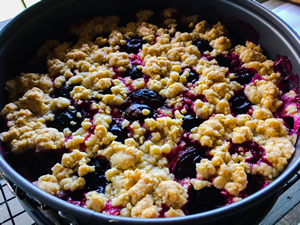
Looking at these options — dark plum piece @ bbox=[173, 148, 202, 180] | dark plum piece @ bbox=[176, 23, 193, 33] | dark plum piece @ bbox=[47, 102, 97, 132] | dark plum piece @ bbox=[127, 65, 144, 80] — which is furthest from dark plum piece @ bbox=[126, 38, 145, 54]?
dark plum piece @ bbox=[173, 148, 202, 180]

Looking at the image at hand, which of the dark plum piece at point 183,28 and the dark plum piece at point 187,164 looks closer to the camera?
the dark plum piece at point 187,164

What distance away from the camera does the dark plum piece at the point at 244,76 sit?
157cm

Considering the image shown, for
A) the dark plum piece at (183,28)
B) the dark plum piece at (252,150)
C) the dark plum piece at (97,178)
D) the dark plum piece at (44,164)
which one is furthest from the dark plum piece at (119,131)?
the dark plum piece at (183,28)

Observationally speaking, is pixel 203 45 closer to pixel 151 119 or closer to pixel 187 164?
pixel 151 119

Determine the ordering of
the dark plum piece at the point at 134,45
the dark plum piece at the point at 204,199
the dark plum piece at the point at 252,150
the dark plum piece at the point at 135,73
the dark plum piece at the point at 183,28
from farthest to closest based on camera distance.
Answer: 1. the dark plum piece at the point at 183,28
2. the dark plum piece at the point at 134,45
3. the dark plum piece at the point at 135,73
4. the dark plum piece at the point at 252,150
5. the dark plum piece at the point at 204,199

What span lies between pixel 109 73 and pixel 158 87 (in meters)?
0.30

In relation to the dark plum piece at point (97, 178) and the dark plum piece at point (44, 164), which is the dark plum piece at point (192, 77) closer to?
the dark plum piece at point (97, 178)

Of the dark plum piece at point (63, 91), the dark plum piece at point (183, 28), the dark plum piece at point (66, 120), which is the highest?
the dark plum piece at point (183, 28)

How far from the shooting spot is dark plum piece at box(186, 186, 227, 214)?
1.11 metres

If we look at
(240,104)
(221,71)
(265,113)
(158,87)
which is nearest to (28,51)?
(158,87)

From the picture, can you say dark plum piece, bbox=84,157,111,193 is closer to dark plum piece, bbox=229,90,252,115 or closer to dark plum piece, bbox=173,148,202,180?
dark plum piece, bbox=173,148,202,180

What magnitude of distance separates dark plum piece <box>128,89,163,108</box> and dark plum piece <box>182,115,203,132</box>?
166 mm

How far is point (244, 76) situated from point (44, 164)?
1175 mm

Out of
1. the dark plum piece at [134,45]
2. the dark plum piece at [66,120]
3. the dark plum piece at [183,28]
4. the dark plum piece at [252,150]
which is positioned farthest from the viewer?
the dark plum piece at [183,28]
